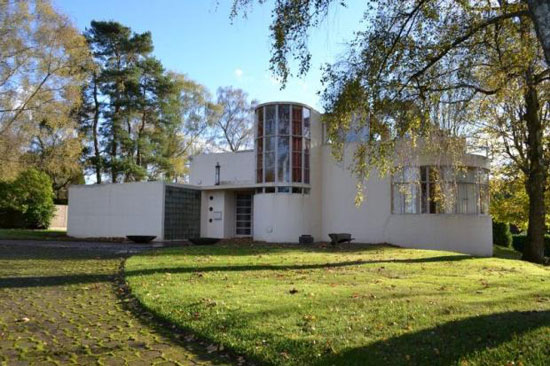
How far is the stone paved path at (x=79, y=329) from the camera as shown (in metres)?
4.97

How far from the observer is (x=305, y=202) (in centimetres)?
2384

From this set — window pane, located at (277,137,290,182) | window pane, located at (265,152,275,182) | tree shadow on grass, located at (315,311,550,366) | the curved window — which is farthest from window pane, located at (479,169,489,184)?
tree shadow on grass, located at (315,311,550,366)

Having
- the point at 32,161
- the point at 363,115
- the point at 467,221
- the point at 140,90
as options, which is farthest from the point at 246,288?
the point at 140,90

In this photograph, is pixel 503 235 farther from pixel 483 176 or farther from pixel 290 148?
pixel 290 148

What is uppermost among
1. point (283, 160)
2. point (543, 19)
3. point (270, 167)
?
point (283, 160)

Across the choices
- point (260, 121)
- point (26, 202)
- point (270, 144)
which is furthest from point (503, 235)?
point (26, 202)

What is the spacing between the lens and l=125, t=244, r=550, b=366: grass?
4.76 metres

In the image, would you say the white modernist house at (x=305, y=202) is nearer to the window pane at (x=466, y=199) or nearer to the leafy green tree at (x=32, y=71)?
the window pane at (x=466, y=199)

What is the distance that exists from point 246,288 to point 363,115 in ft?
16.2

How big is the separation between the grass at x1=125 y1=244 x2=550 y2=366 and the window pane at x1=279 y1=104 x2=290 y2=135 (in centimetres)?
1151

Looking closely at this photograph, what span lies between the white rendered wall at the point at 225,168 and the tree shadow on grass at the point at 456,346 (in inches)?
850

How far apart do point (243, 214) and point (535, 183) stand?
14.4 meters

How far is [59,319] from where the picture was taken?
21.8ft

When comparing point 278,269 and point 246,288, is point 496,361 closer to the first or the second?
point 246,288
